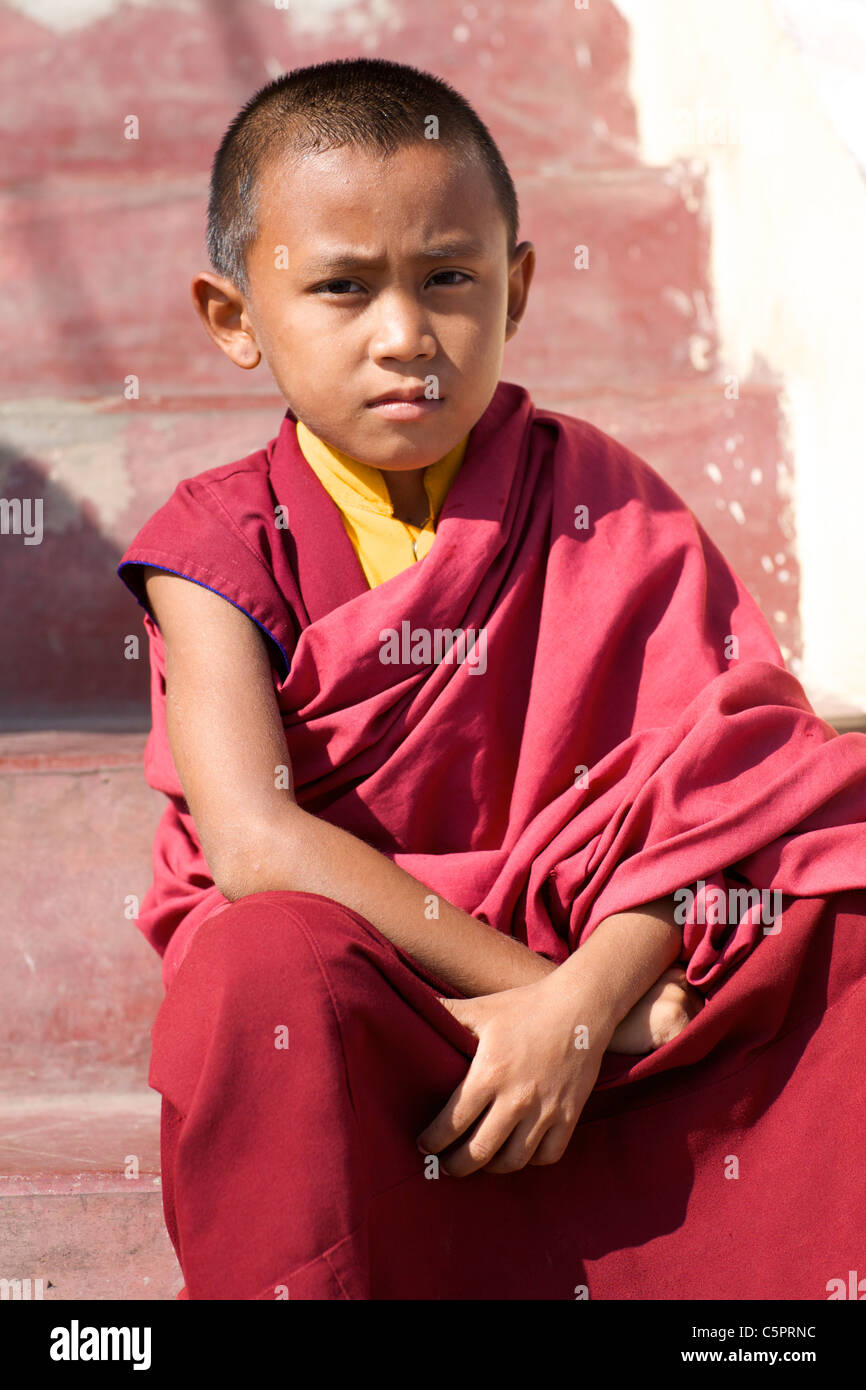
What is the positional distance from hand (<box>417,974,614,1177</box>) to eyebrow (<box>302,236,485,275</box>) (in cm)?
81

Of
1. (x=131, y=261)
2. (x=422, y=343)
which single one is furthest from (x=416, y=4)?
(x=422, y=343)

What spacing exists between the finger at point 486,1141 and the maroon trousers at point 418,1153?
0.03m

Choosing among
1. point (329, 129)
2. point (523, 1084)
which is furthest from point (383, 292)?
point (523, 1084)

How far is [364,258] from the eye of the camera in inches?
61.1

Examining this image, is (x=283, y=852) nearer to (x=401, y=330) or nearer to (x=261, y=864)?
(x=261, y=864)

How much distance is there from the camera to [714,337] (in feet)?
10.4

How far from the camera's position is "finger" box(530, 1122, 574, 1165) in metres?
1.40

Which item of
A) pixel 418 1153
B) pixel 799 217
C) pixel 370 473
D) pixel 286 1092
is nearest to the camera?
pixel 286 1092

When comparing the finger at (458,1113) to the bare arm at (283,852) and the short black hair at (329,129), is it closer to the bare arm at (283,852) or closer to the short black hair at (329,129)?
the bare arm at (283,852)

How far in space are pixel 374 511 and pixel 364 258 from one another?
13.3 inches

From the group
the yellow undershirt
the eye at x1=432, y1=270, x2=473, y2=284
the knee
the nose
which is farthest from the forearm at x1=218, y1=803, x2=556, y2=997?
the eye at x1=432, y1=270, x2=473, y2=284

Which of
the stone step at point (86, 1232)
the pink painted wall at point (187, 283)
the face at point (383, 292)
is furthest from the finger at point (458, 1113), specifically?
the pink painted wall at point (187, 283)

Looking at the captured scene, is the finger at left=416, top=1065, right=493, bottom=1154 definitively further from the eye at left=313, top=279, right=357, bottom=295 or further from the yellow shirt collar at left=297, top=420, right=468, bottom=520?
the eye at left=313, top=279, right=357, bottom=295
